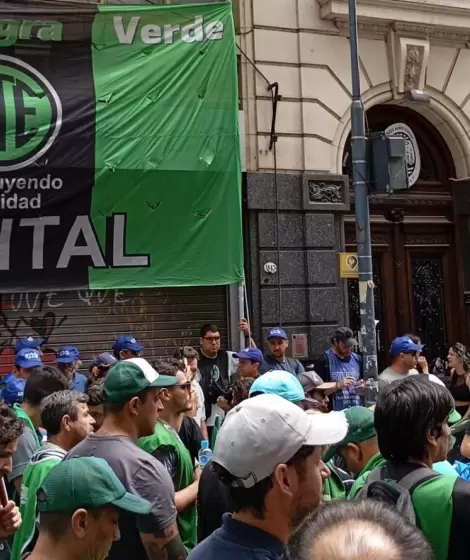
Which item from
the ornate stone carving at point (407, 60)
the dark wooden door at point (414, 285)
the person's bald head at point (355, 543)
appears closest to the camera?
the person's bald head at point (355, 543)

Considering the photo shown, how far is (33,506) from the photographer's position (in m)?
3.33

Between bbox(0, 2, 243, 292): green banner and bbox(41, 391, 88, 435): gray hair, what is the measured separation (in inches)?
184

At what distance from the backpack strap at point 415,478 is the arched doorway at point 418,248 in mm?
8959

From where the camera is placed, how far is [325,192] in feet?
35.3

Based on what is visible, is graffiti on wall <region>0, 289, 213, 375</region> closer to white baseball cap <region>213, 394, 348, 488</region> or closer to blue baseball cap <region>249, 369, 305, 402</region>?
blue baseball cap <region>249, 369, 305, 402</region>

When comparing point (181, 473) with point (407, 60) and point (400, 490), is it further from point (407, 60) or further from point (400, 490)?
point (407, 60)

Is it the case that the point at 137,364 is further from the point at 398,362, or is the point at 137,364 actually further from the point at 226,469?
the point at 398,362

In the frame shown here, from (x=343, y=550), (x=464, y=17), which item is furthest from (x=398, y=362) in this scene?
(x=464, y=17)

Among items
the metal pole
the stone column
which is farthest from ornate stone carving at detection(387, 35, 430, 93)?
the metal pole

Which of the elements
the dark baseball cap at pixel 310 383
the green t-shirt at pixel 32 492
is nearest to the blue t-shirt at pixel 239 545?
the green t-shirt at pixel 32 492

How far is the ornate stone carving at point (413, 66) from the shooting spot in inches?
446

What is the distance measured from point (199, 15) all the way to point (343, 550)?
29.3 ft

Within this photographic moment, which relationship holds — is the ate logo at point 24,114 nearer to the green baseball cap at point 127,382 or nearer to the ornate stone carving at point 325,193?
the ornate stone carving at point 325,193

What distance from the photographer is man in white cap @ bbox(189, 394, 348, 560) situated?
6.69ft
